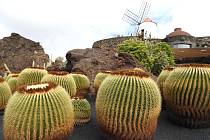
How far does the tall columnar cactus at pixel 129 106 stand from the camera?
457cm

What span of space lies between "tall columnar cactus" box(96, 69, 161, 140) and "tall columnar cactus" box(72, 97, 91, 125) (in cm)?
77

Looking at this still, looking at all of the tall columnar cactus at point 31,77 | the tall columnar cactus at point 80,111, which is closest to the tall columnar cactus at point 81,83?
the tall columnar cactus at point 31,77

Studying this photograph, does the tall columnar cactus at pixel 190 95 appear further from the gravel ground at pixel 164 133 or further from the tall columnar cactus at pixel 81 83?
the tall columnar cactus at pixel 81 83

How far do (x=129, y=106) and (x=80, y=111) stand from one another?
125 cm

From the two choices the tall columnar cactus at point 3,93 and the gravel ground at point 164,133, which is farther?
the tall columnar cactus at point 3,93

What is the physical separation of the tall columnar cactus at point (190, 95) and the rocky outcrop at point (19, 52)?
1057 centimetres

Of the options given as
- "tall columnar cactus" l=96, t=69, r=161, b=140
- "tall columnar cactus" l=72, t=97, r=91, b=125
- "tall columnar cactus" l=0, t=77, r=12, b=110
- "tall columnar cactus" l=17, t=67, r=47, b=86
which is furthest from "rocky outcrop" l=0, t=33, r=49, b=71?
"tall columnar cactus" l=96, t=69, r=161, b=140

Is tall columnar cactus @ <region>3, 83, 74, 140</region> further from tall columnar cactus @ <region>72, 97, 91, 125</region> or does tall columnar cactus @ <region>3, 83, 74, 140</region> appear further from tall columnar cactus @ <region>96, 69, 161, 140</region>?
tall columnar cactus @ <region>72, 97, 91, 125</region>

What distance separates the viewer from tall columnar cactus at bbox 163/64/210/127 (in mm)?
5527

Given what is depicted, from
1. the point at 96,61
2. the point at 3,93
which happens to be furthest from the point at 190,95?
the point at 96,61

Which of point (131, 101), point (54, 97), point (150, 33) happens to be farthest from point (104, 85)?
point (150, 33)

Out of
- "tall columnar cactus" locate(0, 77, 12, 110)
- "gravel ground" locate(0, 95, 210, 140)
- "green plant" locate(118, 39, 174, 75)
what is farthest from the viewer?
"green plant" locate(118, 39, 174, 75)

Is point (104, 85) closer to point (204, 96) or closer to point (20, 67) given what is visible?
point (204, 96)

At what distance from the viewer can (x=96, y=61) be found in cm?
920
